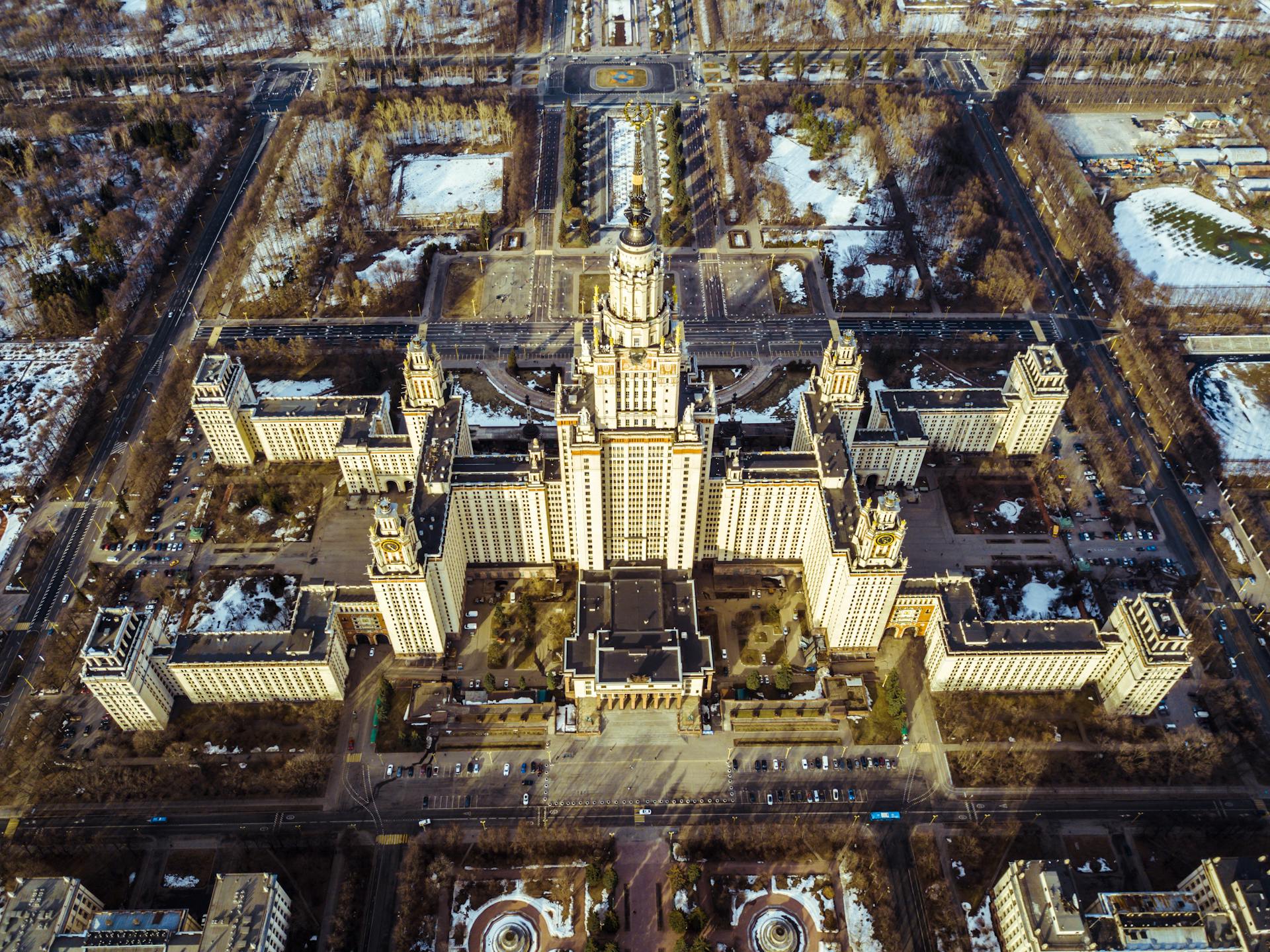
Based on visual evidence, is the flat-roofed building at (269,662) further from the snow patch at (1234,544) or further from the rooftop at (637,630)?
the snow patch at (1234,544)

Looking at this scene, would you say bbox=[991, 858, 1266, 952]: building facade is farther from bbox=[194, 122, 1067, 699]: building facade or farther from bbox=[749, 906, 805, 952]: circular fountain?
bbox=[194, 122, 1067, 699]: building facade

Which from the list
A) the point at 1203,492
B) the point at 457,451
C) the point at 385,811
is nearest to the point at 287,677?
the point at 385,811

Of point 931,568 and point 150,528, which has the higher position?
point 150,528

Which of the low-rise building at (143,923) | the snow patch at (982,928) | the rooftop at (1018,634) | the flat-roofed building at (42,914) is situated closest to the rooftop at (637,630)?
the rooftop at (1018,634)

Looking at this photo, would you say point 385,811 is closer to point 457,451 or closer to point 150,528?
point 457,451

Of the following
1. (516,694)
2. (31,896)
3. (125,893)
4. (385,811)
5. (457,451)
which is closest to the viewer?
(31,896)

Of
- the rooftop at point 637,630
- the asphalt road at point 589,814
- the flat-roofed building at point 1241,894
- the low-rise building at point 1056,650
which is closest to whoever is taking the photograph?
the flat-roofed building at point 1241,894
